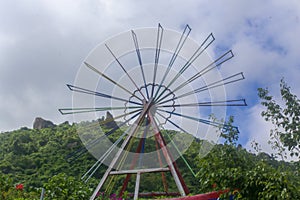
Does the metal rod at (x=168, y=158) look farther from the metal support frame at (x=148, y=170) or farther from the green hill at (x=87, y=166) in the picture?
the green hill at (x=87, y=166)

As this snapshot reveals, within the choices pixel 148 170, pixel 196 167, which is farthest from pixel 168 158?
pixel 196 167

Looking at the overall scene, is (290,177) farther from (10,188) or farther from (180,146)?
(10,188)

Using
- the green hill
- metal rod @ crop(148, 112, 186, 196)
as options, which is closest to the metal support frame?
metal rod @ crop(148, 112, 186, 196)

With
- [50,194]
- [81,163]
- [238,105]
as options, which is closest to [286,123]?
[238,105]

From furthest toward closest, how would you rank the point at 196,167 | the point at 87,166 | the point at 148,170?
the point at 87,166 → the point at 196,167 → the point at 148,170

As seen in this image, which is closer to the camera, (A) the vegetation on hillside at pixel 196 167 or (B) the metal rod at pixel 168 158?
(A) the vegetation on hillside at pixel 196 167

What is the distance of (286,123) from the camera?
8078 millimetres

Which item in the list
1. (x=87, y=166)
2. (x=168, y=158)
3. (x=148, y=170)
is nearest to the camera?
(x=148, y=170)

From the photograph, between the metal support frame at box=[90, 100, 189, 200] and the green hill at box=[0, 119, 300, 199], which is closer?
the green hill at box=[0, 119, 300, 199]

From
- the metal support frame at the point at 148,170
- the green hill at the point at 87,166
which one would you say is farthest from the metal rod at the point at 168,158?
the green hill at the point at 87,166

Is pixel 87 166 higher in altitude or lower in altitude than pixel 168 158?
lower

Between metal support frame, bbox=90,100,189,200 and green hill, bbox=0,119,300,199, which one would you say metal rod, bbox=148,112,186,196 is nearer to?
metal support frame, bbox=90,100,189,200

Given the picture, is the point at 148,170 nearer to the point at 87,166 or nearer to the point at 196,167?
the point at 196,167

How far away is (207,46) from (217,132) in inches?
80.8
